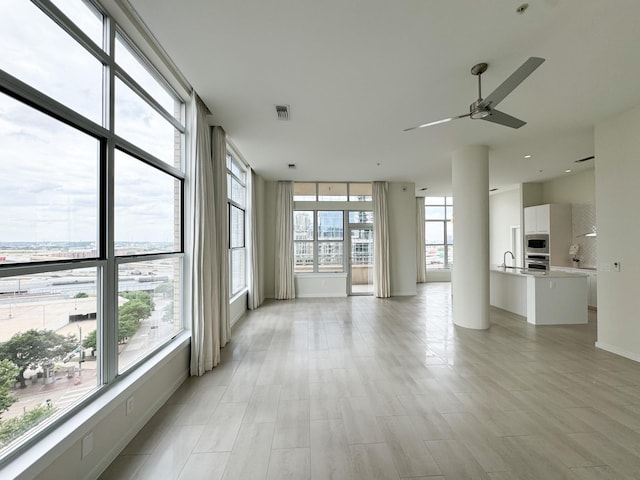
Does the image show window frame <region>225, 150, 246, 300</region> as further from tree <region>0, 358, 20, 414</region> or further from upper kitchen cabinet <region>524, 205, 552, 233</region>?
upper kitchen cabinet <region>524, 205, 552, 233</region>

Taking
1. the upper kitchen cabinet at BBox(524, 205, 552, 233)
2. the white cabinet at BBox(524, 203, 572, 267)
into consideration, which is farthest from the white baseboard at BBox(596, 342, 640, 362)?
the upper kitchen cabinet at BBox(524, 205, 552, 233)

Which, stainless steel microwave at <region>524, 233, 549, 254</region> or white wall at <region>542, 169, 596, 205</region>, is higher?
white wall at <region>542, 169, 596, 205</region>

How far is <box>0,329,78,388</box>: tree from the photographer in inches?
55.1

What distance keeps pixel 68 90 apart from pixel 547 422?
414cm

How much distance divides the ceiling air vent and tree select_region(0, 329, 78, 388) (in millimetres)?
3031

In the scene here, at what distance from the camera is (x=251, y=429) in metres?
2.25

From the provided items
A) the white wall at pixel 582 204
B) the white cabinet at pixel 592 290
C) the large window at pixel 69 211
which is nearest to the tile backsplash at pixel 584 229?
the white wall at pixel 582 204

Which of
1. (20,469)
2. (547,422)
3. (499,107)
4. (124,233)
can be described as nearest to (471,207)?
(499,107)

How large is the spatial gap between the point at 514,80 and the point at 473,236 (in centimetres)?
309

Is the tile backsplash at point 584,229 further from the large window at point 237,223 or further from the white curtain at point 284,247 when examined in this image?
the large window at point 237,223

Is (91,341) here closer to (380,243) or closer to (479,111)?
(479,111)

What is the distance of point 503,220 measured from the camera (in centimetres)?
939

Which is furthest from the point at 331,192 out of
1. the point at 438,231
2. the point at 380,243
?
the point at 438,231

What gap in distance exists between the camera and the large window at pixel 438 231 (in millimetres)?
11047
